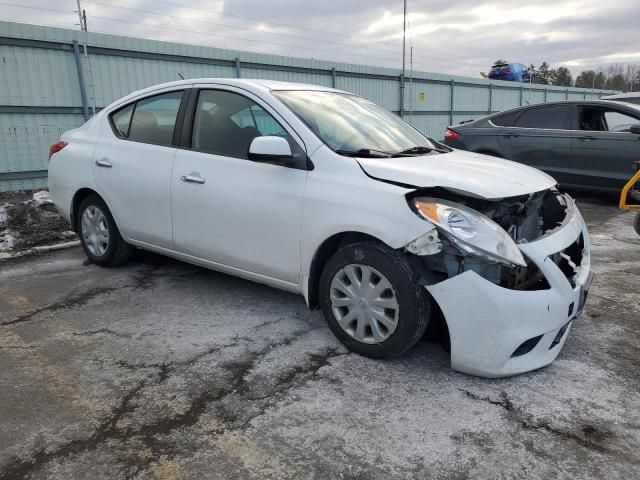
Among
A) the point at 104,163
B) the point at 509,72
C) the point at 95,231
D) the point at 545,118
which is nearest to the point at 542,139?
the point at 545,118

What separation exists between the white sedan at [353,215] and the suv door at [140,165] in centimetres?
1

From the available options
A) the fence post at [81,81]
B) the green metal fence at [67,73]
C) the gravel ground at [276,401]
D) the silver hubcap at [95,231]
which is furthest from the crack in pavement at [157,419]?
the fence post at [81,81]

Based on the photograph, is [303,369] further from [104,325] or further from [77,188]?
[77,188]

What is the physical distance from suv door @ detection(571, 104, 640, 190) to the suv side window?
5929 millimetres

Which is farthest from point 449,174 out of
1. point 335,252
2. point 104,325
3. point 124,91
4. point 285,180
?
point 124,91

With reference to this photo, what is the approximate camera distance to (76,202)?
4902 mm

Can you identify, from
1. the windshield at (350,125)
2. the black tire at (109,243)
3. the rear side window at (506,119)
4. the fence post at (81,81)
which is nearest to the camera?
the windshield at (350,125)

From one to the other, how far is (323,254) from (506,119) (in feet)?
20.9

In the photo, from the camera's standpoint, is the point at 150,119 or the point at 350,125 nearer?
the point at 350,125

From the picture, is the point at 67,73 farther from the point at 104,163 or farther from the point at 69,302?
the point at 69,302

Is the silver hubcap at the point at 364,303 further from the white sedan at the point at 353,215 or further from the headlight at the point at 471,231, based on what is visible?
the headlight at the point at 471,231

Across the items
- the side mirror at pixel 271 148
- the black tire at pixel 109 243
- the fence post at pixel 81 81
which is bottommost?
the black tire at pixel 109 243

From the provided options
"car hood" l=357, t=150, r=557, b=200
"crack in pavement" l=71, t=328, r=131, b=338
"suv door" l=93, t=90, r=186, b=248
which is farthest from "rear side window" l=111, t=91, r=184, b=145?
"car hood" l=357, t=150, r=557, b=200

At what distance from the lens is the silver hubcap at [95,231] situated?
15.5ft
